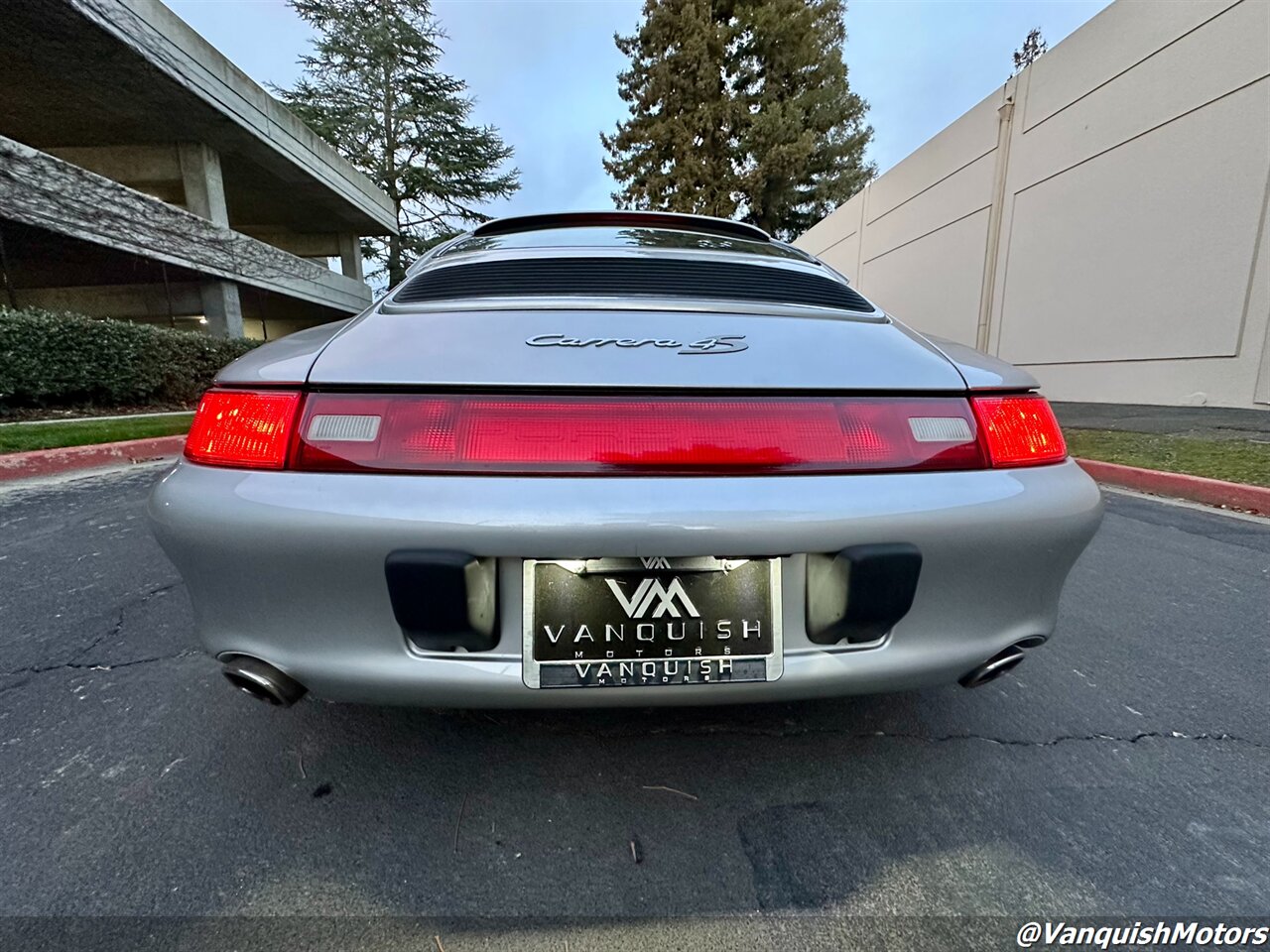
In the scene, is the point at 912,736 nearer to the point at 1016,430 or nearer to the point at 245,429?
the point at 1016,430

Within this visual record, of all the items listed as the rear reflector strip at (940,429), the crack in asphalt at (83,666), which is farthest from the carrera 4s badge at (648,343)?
the crack in asphalt at (83,666)

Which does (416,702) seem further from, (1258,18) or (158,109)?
(158,109)

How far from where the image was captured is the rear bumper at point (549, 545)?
3.09 ft

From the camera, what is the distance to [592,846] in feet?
3.69

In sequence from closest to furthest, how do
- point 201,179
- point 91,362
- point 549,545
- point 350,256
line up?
1. point 549,545
2. point 91,362
3. point 201,179
4. point 350,256

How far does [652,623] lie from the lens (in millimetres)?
1002

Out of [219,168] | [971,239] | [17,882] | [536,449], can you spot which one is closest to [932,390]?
[536,449]

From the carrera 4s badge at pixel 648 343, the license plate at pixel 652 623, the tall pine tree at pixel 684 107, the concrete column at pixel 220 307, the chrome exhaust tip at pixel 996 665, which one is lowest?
the chrome exhaust tip at pixel 996 665

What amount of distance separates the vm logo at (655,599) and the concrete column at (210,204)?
13146 millimetres

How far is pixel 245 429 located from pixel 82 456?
5156 millimetres

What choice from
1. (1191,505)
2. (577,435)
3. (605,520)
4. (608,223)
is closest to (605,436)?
(577,435)

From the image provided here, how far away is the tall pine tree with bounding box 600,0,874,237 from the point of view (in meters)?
20.5

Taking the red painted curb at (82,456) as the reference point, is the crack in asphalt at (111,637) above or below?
below

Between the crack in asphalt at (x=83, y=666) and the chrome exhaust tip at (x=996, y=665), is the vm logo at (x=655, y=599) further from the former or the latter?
the crack in asphalt at (x=83, y=666)
